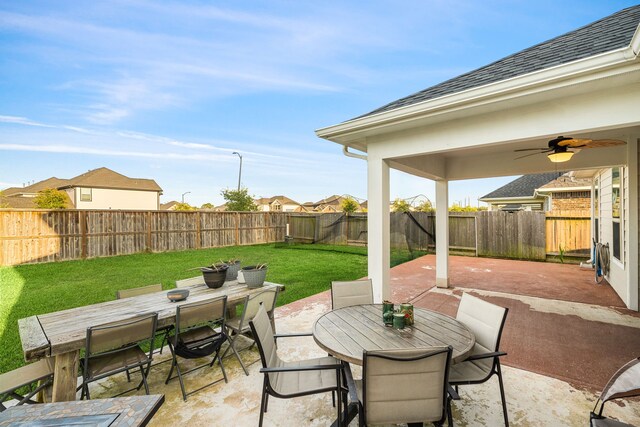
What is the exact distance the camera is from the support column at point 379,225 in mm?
3750

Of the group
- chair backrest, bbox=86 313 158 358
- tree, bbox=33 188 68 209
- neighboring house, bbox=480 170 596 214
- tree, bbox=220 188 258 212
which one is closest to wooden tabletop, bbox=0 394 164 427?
chair backrest, bbox=86 313 158 358

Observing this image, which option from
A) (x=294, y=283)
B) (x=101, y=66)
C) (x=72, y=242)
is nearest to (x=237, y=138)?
(x=101, y=66)

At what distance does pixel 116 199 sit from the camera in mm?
24312

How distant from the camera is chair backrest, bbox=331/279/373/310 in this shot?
3.00 m

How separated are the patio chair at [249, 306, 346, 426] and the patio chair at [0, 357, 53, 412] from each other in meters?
1.55

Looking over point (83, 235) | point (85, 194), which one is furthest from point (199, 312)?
point (85, 194)

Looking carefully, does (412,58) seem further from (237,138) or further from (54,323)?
(237,138)

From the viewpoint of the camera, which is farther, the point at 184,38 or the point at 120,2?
the point at 184,38

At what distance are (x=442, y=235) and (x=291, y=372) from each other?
16.3 feet

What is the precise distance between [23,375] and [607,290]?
8700mm

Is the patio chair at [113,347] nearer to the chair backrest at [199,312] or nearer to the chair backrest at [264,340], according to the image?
the chair backrest at [199,312]

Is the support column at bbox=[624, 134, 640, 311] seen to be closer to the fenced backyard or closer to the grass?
the grass

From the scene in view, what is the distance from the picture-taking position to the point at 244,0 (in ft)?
22.7

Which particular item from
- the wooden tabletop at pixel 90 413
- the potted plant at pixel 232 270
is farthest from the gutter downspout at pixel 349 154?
the wooden tabletop at pixel 90 413
